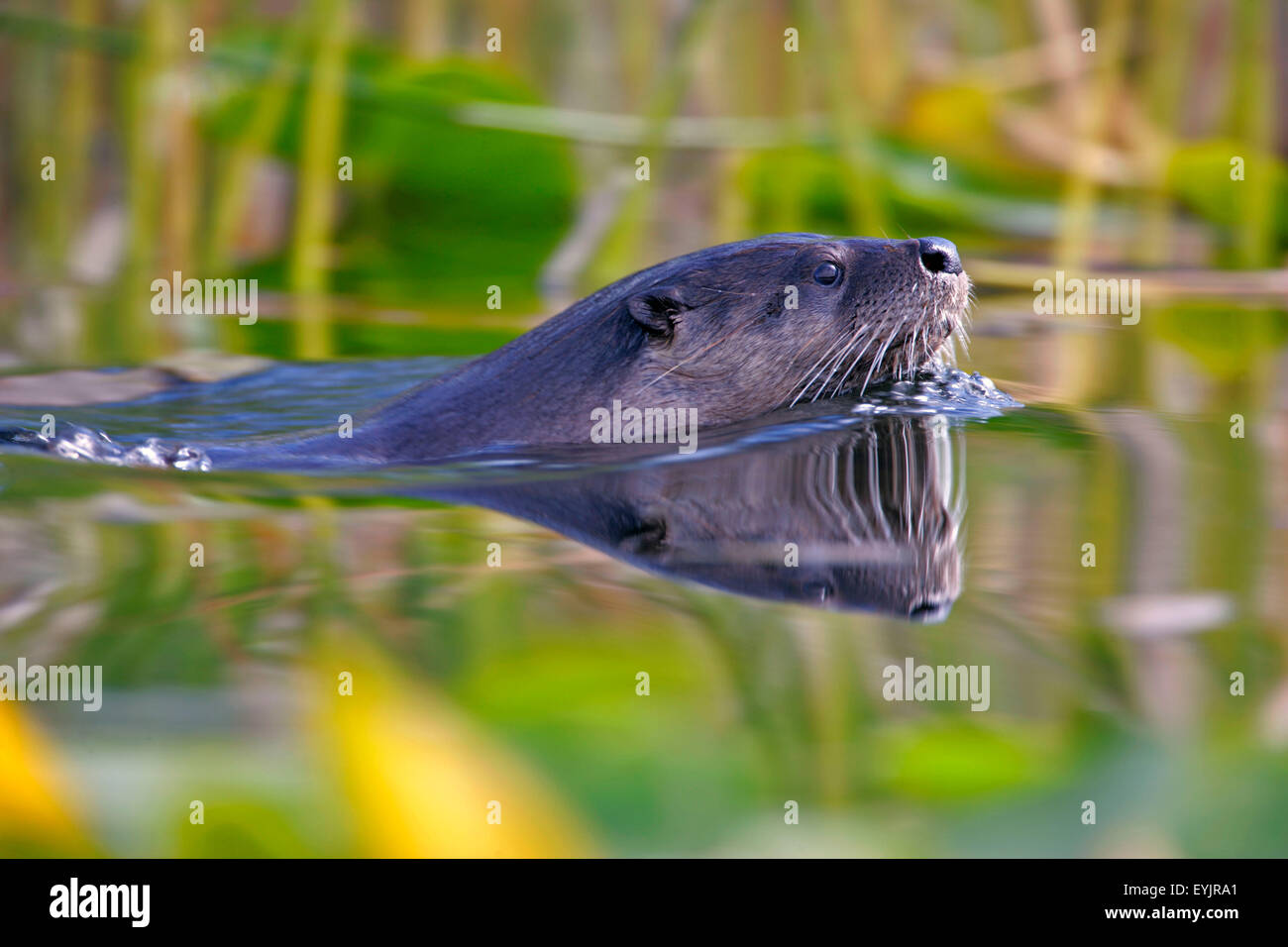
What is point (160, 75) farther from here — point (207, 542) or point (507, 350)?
point (207, 542)

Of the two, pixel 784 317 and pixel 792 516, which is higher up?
pixel 784 317

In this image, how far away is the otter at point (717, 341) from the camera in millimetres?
3662

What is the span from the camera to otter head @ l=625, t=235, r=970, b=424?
3.75 m

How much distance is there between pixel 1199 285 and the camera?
A: 5961 mm
